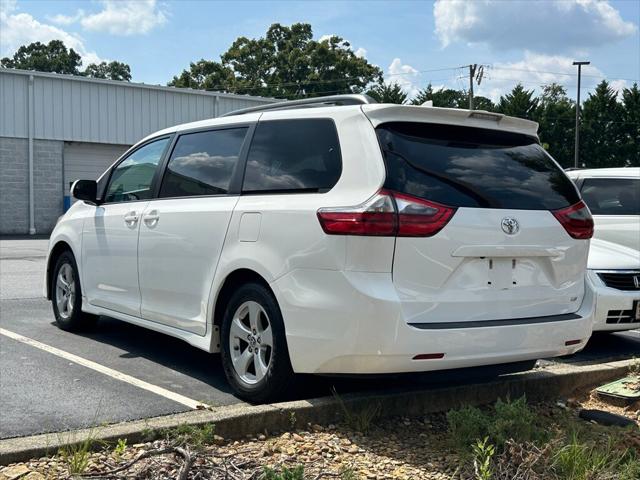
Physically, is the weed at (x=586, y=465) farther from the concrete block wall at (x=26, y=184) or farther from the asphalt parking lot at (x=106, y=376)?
the concrete block wall at (x=26, y=184)

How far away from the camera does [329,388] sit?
15.9 feet

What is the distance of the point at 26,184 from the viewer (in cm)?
2600

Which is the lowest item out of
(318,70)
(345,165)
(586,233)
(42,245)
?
(42,245)

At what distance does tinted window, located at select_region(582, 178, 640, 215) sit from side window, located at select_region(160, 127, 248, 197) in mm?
5143

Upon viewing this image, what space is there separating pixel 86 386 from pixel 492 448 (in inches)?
109

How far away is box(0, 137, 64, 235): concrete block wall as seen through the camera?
83.8 ft

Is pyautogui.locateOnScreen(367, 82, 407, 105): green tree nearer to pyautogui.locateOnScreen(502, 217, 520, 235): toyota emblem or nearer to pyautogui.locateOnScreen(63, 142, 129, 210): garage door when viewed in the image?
pyautogui.locateOnScreen(63, 142, 129, 210): garage door

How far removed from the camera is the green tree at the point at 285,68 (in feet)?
232

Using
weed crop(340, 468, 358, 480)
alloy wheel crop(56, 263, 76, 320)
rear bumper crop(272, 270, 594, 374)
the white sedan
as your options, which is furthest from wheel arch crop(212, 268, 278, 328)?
the white sedan

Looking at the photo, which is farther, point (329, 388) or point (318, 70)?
point (318, 70)

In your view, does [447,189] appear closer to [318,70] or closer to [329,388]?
[329,388]

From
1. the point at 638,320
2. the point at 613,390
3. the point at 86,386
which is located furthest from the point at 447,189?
the point at 638,320

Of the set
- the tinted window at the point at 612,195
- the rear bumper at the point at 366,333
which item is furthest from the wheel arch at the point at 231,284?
the tinted window at the point at 612,195

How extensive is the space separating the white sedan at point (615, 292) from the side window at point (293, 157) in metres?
3.48
